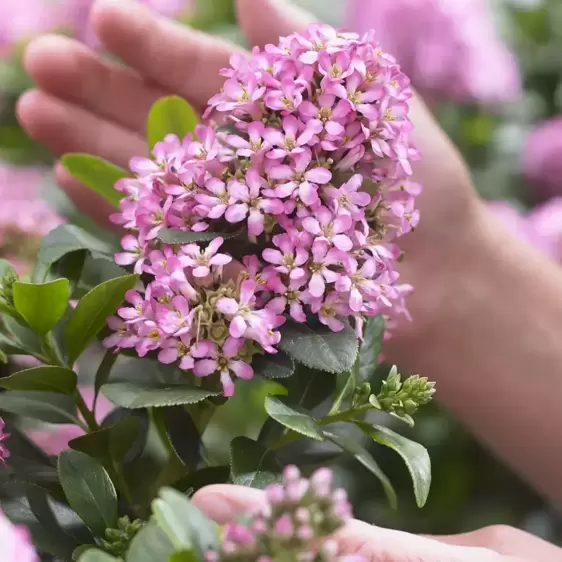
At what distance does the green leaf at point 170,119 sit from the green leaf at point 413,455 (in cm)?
24

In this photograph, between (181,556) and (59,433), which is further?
(59,433)

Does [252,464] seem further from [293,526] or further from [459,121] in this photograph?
[459,121]

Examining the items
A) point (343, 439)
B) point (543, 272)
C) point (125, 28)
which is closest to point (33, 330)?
point (343, 439)

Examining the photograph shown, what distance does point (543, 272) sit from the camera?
0.83m

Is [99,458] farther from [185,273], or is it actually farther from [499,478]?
[499,478]

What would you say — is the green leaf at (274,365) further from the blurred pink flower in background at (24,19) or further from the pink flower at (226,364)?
the blurred pink flower in background at (24,19)

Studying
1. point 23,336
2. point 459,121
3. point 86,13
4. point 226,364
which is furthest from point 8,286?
point 459,121

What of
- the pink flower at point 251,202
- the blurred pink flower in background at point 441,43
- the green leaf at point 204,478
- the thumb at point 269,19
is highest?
the blurred pink flower in background at point 441,43

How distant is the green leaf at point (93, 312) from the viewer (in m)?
0.38

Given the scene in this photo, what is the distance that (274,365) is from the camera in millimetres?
381

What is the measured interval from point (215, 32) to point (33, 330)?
649 millimetres

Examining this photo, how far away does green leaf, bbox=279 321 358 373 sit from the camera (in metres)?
0.36

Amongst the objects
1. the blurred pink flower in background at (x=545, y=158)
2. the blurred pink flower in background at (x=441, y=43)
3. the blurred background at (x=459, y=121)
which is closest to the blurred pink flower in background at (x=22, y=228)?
the blurred background at (x=459, y=121)

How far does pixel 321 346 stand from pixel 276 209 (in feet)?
0.23
